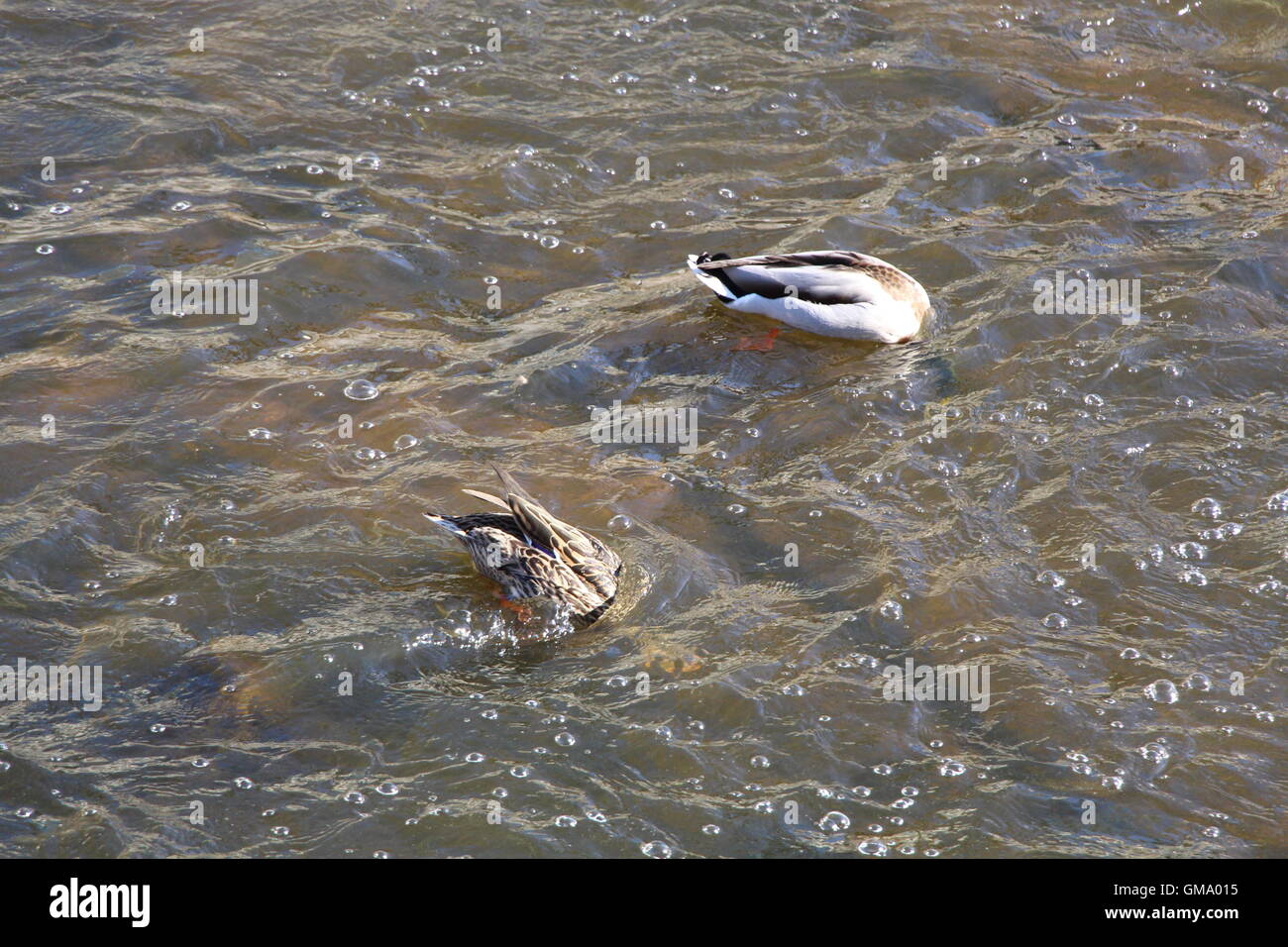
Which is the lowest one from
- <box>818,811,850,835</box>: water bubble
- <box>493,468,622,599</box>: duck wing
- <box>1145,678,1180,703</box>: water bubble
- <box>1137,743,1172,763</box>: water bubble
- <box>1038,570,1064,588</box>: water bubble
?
<box>818,811,850,835</box>: water bubble

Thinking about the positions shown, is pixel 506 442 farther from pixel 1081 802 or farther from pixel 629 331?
pixel 1081 802

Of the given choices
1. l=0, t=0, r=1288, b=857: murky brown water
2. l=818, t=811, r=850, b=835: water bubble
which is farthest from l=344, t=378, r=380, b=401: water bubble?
l=818, t=811, r=850, b=835: water bubble

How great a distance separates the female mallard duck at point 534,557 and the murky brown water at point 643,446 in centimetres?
17

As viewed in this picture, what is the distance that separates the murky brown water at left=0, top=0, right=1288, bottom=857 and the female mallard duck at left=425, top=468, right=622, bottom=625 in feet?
0.54

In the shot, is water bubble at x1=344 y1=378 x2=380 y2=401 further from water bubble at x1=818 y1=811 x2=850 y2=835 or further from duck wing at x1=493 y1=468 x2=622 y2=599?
water bubble at x1=818 y1=811 x2=850 y2=835

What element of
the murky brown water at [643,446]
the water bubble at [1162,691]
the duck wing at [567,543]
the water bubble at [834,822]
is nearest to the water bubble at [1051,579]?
the murky brown water at [643,446]

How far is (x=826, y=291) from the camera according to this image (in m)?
7.83

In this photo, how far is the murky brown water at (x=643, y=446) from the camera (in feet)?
16.0

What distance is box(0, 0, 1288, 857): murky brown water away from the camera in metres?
4.87

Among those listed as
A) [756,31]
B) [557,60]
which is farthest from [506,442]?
[756,31]

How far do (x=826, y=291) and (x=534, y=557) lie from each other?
320 centimetres

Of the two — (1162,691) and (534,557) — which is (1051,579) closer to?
(1162,691)

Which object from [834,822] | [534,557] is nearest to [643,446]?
[534,557]

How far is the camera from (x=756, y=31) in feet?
34.6
